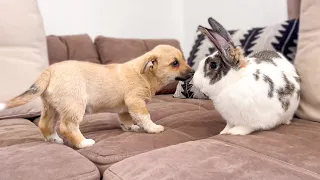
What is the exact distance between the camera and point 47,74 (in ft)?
3.84

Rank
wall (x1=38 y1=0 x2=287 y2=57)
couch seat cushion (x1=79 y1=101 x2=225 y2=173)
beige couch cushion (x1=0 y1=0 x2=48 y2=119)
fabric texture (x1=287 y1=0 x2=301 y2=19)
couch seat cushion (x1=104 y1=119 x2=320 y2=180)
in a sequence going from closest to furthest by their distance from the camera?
couch seat cushion (x1=104 y1=119 x2=320 y2=180)
couch seat cushion (x1=79 y1=101 x2=225 y2=173)
beige couch cushion (x1=0 y1=0 x2=48 y2=119)
fabric texture (x1=287 y1=0 x2=301 y2=19)
wall (x1=38 y1=0 x2=287 y2=57)

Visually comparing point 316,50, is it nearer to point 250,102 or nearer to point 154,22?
point 250,102

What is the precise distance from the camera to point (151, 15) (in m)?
2.87

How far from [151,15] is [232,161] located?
2.19 m

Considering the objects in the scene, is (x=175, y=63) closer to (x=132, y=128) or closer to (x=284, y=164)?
(x=132, y=128)

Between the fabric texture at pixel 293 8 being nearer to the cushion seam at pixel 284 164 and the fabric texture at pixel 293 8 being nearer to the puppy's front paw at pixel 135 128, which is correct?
the puppy's front paw at pixel 135 128

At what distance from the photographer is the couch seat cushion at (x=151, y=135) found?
1.03 m

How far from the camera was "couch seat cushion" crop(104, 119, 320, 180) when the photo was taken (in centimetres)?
76

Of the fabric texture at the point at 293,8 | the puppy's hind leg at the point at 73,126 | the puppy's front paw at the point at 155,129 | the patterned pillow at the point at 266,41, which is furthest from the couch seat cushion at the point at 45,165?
the fabric texture at the point at 293,8

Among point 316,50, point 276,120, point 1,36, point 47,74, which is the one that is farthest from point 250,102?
point 1,36

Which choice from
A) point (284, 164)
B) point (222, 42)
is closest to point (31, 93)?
point (222, 42)

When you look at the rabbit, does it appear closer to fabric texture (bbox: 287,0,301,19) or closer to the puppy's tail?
the puppy's tail

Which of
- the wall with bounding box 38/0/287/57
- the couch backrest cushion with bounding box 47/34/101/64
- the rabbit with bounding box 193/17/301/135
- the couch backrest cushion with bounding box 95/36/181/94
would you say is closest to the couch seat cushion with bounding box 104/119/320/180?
the rabbit with bounding box 193/17/301/135

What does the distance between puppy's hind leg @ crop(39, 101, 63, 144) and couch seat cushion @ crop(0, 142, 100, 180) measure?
0.19m
